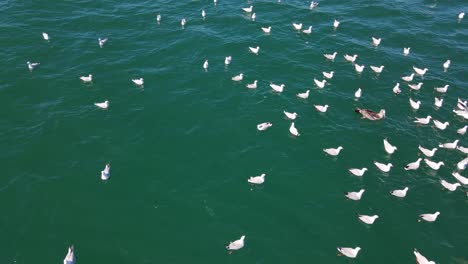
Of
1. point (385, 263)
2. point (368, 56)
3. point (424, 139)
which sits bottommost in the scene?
point (385, 263)

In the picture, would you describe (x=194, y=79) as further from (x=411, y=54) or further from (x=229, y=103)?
(x=411, y=54)

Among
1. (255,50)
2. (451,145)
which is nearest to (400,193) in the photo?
(451,145)

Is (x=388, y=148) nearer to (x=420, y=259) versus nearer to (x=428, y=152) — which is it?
(x=428, y=152)

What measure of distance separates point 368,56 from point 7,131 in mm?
44022

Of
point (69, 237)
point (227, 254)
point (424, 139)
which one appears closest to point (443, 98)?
point (424, 139)

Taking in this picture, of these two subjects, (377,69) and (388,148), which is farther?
(377,69)

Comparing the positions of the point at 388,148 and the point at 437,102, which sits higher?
the point at 437,102

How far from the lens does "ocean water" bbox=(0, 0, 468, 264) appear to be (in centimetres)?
3172

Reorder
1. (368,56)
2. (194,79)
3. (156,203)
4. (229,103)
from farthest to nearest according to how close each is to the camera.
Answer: (368,56) < (194,79) < (229,103) < (156,203)

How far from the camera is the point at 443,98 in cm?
4756

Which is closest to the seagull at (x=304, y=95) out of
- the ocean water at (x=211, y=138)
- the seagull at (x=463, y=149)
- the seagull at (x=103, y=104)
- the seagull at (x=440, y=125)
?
the ocean water at (x=211, y=138)

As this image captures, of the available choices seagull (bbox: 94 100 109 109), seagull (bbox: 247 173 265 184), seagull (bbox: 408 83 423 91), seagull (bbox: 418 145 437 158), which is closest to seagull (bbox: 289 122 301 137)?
seagull (bbox: 247 173 265 184)

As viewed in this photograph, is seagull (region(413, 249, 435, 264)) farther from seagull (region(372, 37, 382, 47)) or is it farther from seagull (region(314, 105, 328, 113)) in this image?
seagull (region(372, 37, 382, 47))

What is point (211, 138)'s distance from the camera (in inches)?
1598
